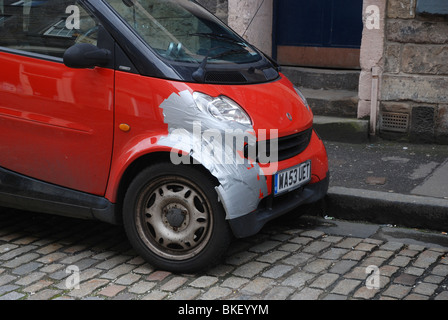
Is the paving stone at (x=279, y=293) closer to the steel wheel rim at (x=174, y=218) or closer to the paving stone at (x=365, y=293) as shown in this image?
the paving stone at (x=365, y=293)

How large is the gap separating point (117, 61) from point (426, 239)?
255 centimetres

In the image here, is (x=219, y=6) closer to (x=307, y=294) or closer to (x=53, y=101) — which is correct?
(x=53, y=101)

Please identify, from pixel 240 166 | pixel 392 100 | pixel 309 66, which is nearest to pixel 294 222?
pixel 240 166

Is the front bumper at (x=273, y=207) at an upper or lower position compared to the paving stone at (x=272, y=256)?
upper

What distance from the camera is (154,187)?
4.50m

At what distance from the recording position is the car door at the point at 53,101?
4543 millimetres

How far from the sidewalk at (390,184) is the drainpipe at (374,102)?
200mm

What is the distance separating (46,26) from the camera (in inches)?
189

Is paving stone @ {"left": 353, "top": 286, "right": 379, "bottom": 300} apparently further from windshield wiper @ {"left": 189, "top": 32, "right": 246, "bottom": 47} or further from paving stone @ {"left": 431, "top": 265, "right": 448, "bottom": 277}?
windshield wiper @ {"left": 189, "top": 32, "right": 246, "bottom": 47}

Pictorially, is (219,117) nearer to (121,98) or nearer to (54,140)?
(121,98)

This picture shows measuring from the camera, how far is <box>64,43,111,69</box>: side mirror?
14.5 feet

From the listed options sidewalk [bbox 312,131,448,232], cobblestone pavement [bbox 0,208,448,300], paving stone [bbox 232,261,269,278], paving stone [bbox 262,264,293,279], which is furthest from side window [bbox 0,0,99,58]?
sidewalk [bbox 312,131,448,232]

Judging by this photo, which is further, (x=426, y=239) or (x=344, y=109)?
(x=344, y=109)

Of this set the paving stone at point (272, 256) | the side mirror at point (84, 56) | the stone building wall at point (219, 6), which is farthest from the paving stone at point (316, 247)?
the stone building wall at point (219, 6)
